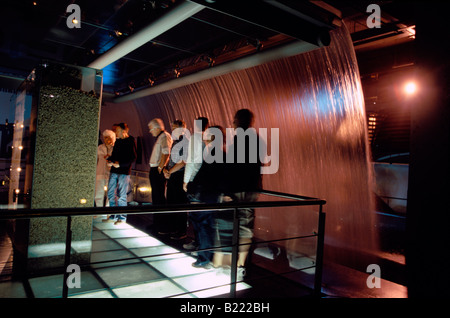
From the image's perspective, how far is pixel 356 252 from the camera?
5.60 meters

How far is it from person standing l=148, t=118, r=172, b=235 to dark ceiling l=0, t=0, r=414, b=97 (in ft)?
4.00

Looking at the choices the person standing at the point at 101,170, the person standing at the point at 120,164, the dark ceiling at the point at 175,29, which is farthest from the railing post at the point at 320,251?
the person standing at the point at 101,170

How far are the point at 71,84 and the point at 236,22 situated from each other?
2.62m

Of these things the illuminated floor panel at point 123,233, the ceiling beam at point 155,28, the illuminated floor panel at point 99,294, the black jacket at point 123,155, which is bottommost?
the illuminated floor panel at point 99,294

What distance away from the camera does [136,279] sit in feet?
8.16

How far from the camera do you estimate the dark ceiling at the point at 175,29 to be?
2943 millimetres

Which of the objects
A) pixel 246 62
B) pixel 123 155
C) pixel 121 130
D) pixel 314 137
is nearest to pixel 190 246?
pixel 123 155

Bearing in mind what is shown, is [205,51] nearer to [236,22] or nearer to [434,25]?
[236,22]

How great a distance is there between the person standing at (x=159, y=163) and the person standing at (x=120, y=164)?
608 mm

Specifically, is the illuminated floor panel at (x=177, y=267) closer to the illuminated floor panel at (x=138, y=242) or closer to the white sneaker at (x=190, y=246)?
the white sneaker at (x=190, y=246)

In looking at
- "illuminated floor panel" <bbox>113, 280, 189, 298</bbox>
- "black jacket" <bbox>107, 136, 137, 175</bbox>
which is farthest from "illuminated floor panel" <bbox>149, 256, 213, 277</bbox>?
"black jacket" <bbox>107, 136, 137, 175</bbox>

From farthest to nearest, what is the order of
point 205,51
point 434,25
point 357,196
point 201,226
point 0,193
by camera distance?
point 0,193 < point 357,196 < point 205,51 < point 201,226 < point 434,25
